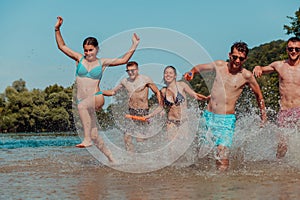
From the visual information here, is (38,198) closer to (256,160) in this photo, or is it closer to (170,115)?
(170,115)

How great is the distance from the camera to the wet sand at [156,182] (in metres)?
4.73

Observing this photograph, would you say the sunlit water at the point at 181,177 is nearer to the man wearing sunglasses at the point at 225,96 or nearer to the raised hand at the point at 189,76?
the man wearing sunglasses at the point at 225,96

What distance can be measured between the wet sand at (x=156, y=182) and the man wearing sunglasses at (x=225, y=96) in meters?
0.46

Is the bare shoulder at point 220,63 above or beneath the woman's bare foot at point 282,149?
above

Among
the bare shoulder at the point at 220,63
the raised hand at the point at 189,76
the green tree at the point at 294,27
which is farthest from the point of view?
the green tree at the point at 294,27

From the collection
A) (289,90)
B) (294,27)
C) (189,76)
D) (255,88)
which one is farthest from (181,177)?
(294,27)

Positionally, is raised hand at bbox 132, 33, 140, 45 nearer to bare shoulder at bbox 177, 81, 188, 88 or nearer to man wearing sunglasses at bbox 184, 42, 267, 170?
man wearing sunglasses at bbox 184, 42, 267, 170

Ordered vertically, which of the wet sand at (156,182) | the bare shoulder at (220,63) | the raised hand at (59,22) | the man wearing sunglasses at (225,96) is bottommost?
the wet sand at (156,182)

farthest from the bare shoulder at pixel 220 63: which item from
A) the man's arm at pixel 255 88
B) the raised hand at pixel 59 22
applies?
the raised hand at pixel 59 22

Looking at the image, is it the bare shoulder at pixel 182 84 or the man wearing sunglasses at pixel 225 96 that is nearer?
the man wearing sunglasses at pixel 225 96

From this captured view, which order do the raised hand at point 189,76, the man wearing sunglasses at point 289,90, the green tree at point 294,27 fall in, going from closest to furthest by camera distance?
the raised hand at point 189,76 < the man wearing sunglasses at point 289,90 < the green tree at point 294,27

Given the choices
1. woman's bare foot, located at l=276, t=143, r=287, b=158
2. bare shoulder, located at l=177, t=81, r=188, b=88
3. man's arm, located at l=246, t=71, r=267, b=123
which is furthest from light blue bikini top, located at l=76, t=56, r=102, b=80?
woman's bare foot, located at l=276, t=143, r=287, b=158

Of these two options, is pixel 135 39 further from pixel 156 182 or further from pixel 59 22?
pixel 156 182

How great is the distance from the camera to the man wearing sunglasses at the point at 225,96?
6.77 meters
